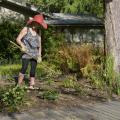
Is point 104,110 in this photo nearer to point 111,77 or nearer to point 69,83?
point 111,77

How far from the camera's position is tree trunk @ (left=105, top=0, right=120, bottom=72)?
1288 centimetres

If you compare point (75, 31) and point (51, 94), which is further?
point (75, 31)

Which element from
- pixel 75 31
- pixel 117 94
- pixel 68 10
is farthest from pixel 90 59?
pixel 68 10

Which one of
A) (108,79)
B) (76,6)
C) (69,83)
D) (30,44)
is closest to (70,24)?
(76,6)

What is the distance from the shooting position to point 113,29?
12914 millimetres

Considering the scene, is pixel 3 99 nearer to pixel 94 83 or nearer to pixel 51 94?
pixel 51 94

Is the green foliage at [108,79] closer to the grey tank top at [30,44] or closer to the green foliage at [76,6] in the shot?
the grey tank top at [30,44]

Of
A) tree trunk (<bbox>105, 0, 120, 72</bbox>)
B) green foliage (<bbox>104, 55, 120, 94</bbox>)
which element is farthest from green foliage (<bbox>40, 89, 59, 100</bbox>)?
tree trunk (<bbox>105, 0, 120, 72</bbox>)

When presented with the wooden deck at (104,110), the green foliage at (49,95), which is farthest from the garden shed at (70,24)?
the wooden deck at (104,110)

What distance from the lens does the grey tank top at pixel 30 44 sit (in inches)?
457

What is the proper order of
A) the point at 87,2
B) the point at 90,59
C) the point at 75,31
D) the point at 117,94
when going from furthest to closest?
the point at 87,2 < the point at 75,31 < the point at 90,59 < the point at 117,94

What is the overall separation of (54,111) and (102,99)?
1.88m

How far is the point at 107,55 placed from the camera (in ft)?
42.2

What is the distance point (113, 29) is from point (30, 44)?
256 cm
